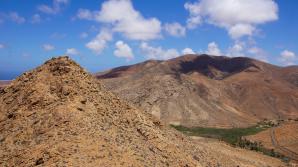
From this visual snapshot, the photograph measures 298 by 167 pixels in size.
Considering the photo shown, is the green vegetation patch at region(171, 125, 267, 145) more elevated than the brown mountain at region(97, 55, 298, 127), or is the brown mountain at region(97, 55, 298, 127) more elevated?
the brown mountain at region(97, 55, 298, 127)

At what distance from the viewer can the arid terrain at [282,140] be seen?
66650 millimetres

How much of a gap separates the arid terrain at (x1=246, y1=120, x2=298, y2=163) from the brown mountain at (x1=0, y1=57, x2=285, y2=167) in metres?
43.2

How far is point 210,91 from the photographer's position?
117 m

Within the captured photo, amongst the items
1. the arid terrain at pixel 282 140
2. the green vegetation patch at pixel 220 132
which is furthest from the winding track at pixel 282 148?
the green vegetation patch at pixel 220 132

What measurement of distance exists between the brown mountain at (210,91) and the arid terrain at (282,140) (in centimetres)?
1605

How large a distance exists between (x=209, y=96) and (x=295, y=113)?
3249 cm

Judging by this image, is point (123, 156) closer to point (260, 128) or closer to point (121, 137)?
point (121, 137)

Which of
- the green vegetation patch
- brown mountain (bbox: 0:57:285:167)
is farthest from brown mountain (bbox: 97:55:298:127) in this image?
brown mountain (bbox: 0:57:285:167)

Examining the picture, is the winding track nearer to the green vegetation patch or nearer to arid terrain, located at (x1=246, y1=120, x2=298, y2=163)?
arid terrain, located at (x1=246, y1=120, x2=298, y2=163)

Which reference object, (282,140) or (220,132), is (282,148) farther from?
(220,132)

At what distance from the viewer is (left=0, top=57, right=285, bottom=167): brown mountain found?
18.5m

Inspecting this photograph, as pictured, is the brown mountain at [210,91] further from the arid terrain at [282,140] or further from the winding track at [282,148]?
the winding track at [282,148]

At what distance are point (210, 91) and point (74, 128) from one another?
99.0 m

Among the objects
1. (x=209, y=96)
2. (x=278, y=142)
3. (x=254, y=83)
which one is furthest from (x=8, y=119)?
(x=254, y=83)
